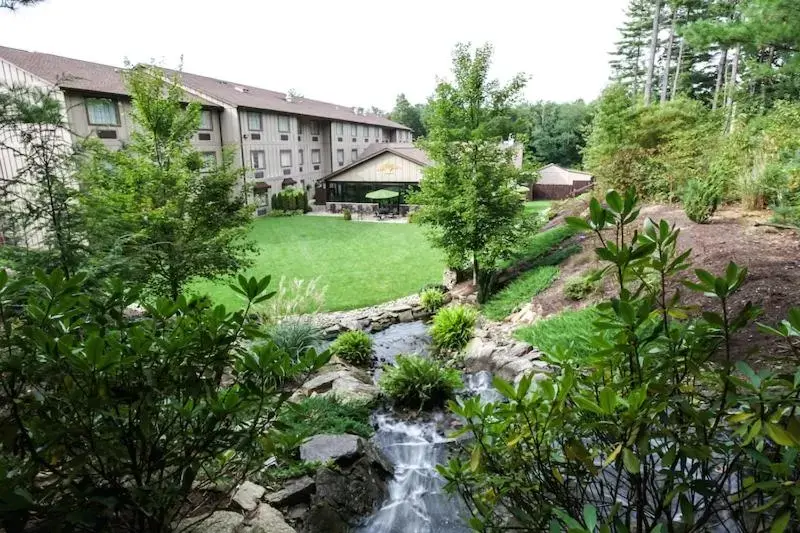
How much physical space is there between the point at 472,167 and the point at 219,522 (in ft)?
28.0

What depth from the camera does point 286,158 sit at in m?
26.9

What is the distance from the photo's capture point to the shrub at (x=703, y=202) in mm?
8805

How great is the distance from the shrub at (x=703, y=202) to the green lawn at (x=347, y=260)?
20.4ft

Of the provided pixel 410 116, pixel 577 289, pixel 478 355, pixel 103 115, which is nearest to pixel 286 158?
pixel 103 115

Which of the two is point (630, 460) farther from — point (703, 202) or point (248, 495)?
point (703, 202)

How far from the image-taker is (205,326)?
1.57 m

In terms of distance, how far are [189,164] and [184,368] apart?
6559 mm

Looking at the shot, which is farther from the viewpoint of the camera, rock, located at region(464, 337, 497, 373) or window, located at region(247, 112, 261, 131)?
window, located at region(247, 112, 261, 131)

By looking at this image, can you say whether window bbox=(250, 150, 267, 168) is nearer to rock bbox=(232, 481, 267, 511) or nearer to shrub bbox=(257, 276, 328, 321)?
shrub bbox=(257, 276, 328, 321)

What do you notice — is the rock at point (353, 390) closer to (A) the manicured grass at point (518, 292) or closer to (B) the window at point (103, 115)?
(A) the manicured grass at point (518, 292)

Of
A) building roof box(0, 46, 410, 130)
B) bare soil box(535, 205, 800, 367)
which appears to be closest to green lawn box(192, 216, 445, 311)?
bare soil box(535, 205, 800, 367)

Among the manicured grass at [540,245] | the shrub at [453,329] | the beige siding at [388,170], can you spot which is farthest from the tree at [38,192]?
the beige siding at [388,170]

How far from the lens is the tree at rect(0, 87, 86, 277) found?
3.78m

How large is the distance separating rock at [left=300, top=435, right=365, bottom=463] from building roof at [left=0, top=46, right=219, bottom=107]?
13.8 metres
